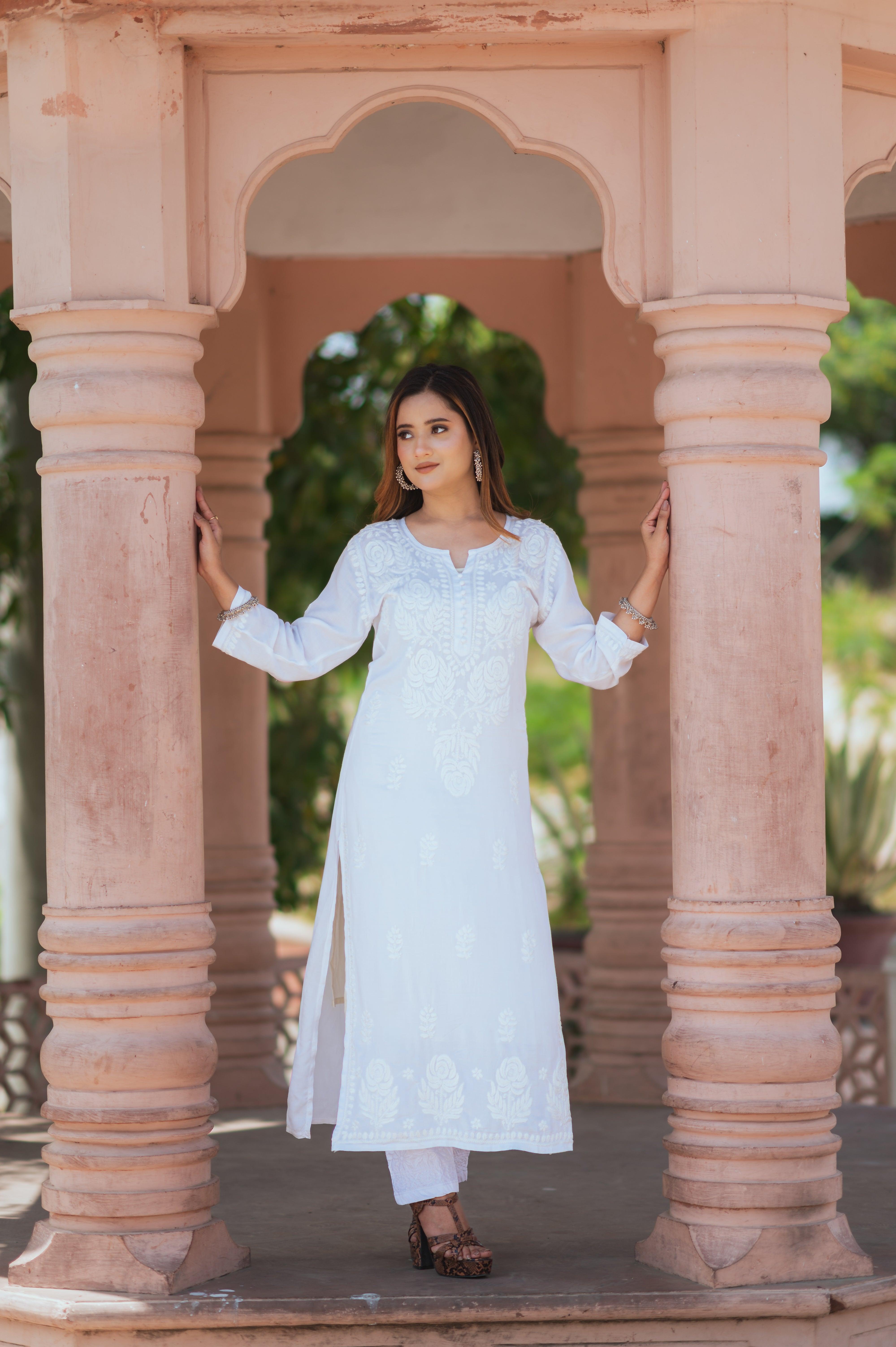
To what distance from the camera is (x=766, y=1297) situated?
12.1 ft

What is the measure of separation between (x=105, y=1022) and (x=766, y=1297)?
62.7 inches

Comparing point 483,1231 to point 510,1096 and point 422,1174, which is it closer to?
point 422,1174

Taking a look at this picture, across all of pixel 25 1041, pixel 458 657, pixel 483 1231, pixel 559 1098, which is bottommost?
pixel 483 1231

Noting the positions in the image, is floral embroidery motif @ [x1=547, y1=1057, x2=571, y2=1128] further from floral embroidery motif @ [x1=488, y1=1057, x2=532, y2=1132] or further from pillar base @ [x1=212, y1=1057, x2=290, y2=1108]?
pillar base @ [x1=212, y1=1057, x2=290, y2=1108]

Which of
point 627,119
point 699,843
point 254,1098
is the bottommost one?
point 254,1098

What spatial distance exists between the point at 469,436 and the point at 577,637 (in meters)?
0.55

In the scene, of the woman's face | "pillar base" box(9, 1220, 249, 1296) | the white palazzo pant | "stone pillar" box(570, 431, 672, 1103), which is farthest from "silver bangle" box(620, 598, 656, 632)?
"stone pillar" box(570, 431, 672, 1103)

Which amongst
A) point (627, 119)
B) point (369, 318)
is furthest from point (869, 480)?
point (627, 119)

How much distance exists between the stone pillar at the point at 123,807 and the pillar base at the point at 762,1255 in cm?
105

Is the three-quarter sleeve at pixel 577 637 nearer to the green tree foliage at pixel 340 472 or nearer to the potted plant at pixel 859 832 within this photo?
the green tree foliage at pixel 340 472

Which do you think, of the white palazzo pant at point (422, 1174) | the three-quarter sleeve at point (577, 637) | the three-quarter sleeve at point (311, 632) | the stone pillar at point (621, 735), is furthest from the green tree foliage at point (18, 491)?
the white palazzo pant at point (422, 1174)

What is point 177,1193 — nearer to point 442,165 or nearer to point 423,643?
point 423,643

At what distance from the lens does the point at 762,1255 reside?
380 centimetres

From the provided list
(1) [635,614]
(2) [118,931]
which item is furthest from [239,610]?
(1) [635,614]
